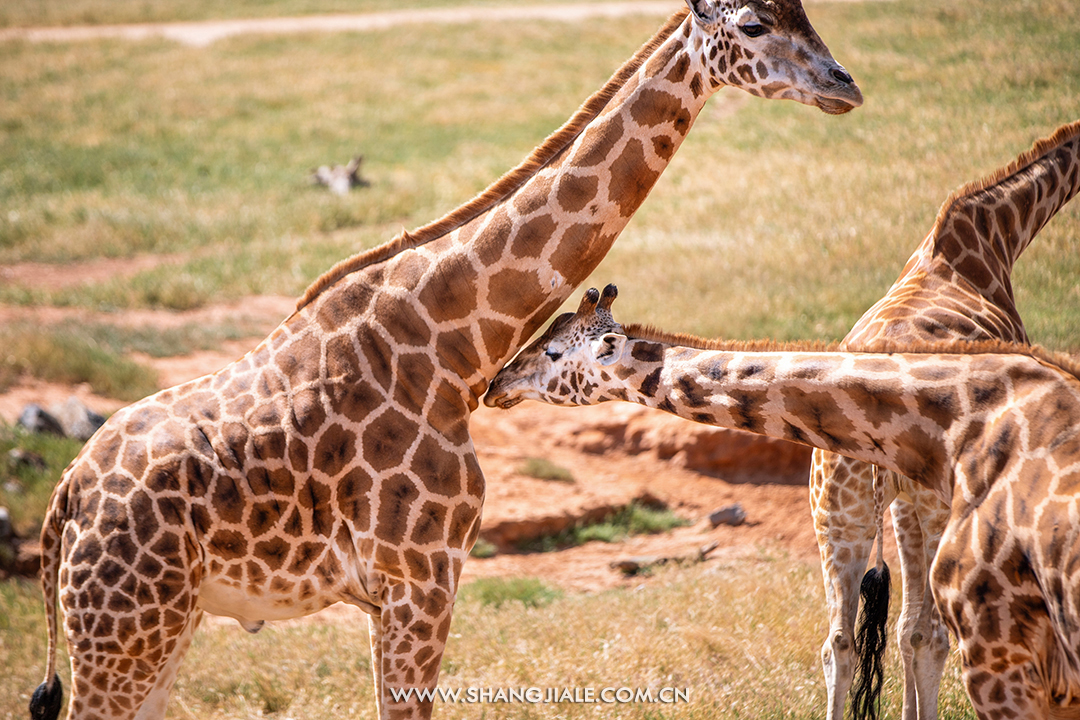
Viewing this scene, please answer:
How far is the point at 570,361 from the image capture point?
4.41 meters

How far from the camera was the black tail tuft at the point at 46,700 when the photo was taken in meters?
4.61

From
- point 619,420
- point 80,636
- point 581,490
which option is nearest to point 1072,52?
point 619,420

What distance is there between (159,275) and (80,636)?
12.2 metres

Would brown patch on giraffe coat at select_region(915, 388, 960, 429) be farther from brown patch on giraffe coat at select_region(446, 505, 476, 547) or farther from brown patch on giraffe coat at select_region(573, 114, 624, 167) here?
brown patch on giraffe coat at select_region(446, 505, 476, 547)

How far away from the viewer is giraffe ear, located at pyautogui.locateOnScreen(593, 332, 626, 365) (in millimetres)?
4340

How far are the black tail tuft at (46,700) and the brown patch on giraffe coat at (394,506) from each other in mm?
1818

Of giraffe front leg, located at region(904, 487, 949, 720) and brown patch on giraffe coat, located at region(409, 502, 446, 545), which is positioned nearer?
brown patch on giraffe coat, located at region(409, 502, 446, 545)

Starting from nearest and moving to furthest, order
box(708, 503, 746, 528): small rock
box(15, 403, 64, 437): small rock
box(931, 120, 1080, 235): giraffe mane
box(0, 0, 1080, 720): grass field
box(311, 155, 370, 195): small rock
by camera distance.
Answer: box(931, 120, 1080, 235): giraffe mane, box(0, 0, 1080, 720): grass field, box(708, 503, 746, 528): small rock, box(15, 403, 64, 437): small rock, box(311, 155, 370, 195): small rock

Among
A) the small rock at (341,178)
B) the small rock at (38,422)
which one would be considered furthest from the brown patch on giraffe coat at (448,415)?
the small rock at (341,178)

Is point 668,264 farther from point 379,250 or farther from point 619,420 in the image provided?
point 379,250

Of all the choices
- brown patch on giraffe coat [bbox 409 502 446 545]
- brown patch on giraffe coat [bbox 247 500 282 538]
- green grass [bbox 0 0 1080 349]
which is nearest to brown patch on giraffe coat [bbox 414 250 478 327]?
brown patch on giraffe coat [bbox 409 502 446 545]

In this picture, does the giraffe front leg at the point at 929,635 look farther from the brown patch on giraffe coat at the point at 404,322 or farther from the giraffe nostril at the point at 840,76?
the brown patch on giraffe coat at the point at 404,322

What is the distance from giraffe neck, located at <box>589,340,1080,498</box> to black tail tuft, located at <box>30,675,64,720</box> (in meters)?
3.10

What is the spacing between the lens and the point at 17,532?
861 cm
